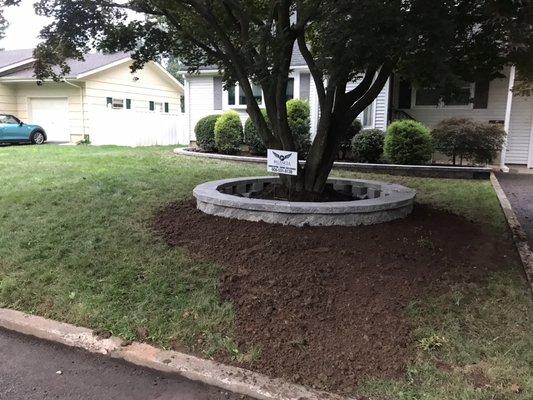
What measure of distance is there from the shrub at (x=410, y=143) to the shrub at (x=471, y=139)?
1.28 feet

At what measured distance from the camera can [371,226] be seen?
17.7 ft

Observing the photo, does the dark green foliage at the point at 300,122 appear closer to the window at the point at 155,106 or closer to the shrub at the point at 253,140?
the shrub at the point at 253,140

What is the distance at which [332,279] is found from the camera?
4203mm

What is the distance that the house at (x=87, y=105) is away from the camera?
62.9 ft

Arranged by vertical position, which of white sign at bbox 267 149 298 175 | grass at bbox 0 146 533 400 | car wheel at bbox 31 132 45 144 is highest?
white sign at bbox 267 149 298 175

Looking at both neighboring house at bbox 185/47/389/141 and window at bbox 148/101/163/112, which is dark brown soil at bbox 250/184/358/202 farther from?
window at bbox 148/101/163/112

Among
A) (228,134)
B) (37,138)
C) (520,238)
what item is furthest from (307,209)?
(37,138)

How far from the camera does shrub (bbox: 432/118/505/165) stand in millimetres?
11219

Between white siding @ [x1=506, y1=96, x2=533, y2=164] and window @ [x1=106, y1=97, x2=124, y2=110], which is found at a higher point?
window @ [x1=106, y1=97, x2=124, y2=110]

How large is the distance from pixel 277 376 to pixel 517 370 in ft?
5.06

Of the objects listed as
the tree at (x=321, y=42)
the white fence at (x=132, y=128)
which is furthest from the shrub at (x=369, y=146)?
the white fence at (x=132, y=128)

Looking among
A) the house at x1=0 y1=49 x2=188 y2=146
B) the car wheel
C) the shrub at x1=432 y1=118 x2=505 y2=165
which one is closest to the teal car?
the car wheel

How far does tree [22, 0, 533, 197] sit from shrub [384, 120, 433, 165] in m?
5.45

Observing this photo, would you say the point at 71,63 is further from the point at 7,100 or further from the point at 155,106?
the point at 155,106
